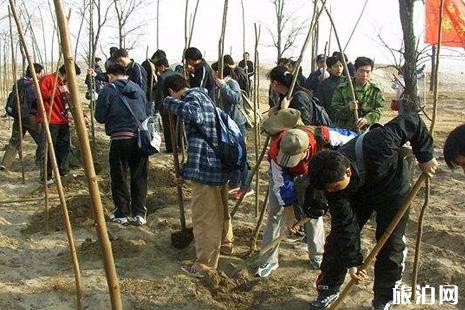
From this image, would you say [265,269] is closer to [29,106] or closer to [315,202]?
[315,202]

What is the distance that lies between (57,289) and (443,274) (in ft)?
8.93

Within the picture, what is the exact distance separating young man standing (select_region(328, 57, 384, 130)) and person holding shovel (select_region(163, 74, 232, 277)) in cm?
142

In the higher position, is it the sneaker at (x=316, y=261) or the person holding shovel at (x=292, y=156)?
the person holding shovel at (x=292, y=156)

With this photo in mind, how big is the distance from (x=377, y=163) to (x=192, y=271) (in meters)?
1.66

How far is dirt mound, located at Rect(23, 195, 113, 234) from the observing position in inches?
185

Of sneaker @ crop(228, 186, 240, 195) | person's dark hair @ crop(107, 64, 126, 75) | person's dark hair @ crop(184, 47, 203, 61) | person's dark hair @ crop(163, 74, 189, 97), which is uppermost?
person's dark hair @ crop(184, 47, 203, 61)

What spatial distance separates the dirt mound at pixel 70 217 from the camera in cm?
469

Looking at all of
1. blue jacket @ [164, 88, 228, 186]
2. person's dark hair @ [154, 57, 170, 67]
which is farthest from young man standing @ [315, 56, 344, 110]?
person's dark hair @ [154, 57, 170, 67]

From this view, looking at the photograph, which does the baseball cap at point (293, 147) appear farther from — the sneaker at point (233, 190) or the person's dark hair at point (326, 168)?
the sneaker at point (233, 190)

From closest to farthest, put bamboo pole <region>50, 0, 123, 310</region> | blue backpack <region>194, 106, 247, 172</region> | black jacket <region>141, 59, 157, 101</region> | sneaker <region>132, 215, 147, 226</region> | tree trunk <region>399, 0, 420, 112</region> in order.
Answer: bamboo pole <region>50, 0, 123, 310</region>
blue backpack <region>194, 106, 247, 172</region>
sneaker <region>132, 215, 147, 226</region>
tree trunk <region>399, 0, 420, 112</region>
black jacket <region>141, 59, 157, 101</region>

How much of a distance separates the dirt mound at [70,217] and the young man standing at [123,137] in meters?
0.29

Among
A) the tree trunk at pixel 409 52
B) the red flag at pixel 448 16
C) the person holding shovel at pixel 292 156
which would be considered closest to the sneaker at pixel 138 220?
the person holding shovel at pixel 292 156

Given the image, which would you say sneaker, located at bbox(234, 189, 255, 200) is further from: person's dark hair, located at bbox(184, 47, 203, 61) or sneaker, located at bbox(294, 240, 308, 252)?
person's dark hair, located at bbox(184, 47, 203, 61)

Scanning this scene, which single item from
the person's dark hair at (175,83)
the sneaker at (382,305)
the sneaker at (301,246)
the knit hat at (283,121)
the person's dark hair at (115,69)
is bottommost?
the sneaker at (301,246)
